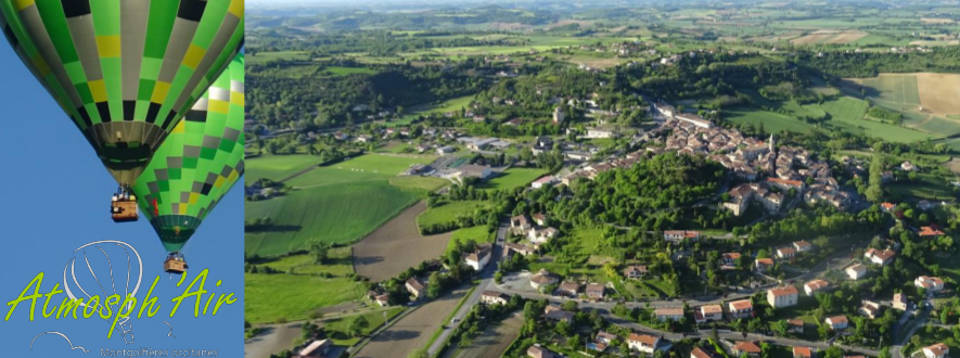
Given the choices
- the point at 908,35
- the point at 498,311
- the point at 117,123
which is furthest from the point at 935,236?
the point at 908,35

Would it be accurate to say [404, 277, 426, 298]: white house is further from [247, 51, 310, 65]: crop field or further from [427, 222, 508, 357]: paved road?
[247, 51, 310, 65]: crop field

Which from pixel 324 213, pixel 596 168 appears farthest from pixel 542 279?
pixel 324 213

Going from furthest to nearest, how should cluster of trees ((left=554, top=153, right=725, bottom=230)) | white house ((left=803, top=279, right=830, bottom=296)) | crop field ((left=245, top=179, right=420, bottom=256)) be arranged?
crop field ((left=245, top=179, right=420, bottom=256))
cluster of trees ((left=554, top=153, right=725, bottom=230))
white house ((left=803, top=279, right=830, bottom=296))

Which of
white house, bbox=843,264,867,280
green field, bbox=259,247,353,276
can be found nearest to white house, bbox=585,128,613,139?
green field, bbox=259,247,353,276

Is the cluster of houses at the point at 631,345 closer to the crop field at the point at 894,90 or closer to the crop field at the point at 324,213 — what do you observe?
the crop field at the point at 324,213

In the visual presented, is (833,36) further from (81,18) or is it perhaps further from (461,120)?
(81,18)

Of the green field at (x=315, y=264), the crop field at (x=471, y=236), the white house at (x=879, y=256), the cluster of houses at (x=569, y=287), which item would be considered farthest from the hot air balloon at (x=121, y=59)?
the white house at (x=879, y=256)
